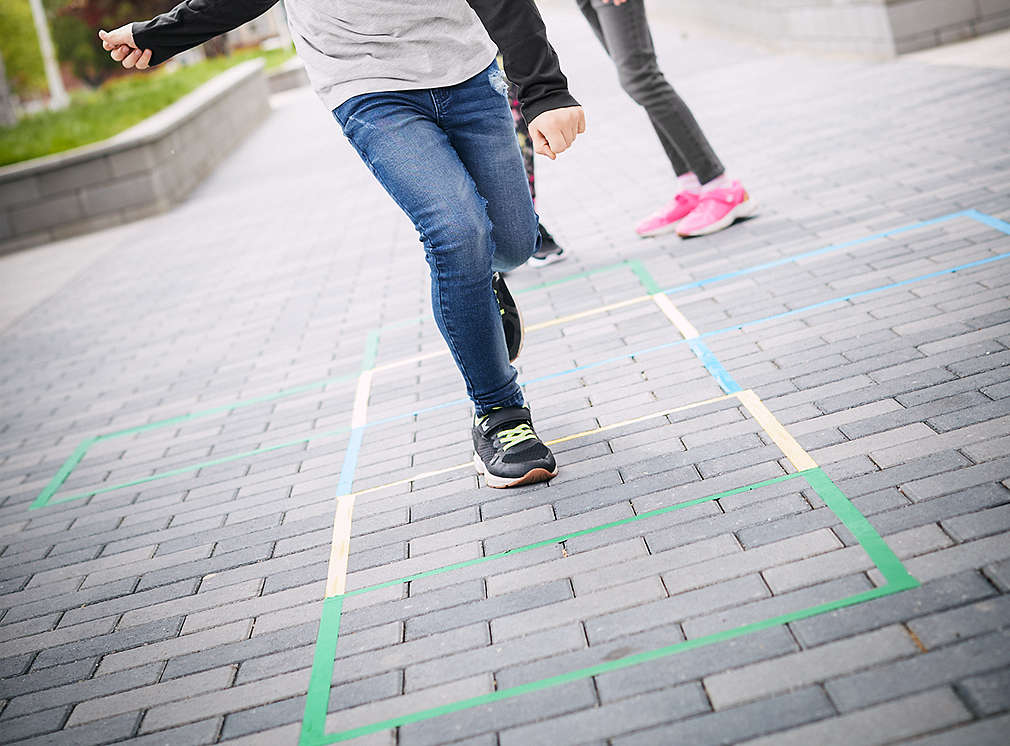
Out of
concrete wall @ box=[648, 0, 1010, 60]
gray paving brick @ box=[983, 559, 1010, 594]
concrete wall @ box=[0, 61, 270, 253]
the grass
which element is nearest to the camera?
gray paving brick @ box=[983, 559, 1010, 594]

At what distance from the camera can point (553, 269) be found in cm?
514

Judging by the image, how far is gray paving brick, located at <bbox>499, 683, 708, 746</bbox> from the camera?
1871 mm

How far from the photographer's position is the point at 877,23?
8523mm

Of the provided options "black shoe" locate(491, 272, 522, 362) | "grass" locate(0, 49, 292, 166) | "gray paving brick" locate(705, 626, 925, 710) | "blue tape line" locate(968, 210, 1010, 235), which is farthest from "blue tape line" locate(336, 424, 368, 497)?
"grass" locate(0, 49, 292, 166)

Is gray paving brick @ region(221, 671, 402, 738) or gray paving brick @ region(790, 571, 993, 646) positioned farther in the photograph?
gray paving brick @ region(221, 671, 402, 738)

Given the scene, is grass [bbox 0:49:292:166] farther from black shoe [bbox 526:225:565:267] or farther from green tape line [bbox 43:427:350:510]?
green tape line [bbox 43:427:350:510]

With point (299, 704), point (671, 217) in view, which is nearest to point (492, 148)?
point (299, 704)

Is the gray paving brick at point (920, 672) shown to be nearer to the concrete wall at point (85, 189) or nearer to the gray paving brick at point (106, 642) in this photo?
the gray paving brick at point (106, 642)

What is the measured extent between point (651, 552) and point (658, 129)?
121 inches

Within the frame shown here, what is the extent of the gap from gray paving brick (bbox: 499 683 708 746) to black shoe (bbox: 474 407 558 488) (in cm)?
104

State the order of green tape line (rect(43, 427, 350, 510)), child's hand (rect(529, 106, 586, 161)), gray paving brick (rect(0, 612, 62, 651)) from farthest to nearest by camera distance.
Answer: green tape line (rect(43, 427, 350, 510)) → gray paving brick (rect(0, 612, 62, 651)) → child's hand (rect(529, 106, 586, 161))

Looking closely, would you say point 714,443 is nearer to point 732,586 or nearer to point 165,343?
point 732,586

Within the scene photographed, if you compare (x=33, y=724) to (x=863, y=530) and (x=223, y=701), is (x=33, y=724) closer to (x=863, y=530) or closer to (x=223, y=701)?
(x=223, y=701)

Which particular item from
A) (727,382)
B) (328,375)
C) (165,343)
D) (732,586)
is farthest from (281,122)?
(732,586)
